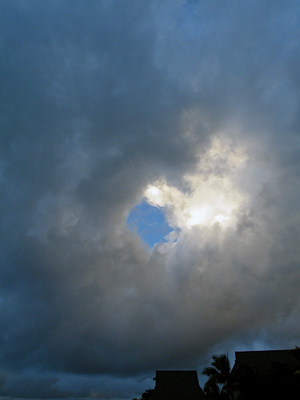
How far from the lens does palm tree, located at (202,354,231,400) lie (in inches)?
1794

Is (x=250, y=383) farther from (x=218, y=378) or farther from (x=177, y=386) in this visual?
(x=177, y=386)

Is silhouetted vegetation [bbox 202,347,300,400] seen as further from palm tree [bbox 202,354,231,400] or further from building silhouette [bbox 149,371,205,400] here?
building silhouette [bbox 149,371,205,400]

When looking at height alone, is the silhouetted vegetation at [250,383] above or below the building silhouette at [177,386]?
below

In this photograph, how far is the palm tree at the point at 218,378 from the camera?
45562 millimetres

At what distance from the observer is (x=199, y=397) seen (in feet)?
223

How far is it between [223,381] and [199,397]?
89.8ft

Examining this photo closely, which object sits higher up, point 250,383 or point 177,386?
point 177,386

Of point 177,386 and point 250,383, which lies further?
point 177,386

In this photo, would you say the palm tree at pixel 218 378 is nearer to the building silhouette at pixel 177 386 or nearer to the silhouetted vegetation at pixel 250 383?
the silhouetted vegetation at pixel 250 383

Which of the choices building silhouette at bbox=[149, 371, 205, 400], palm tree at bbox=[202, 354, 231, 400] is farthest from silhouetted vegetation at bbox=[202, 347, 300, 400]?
building silhouette at bbox=[149, 371, 205, 400]

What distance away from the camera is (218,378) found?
151 ft

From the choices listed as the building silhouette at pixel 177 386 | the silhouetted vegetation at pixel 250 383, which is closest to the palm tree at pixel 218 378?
the silhouetted vegetation at pixel 250 383

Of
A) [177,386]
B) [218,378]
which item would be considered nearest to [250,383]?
[218,378]

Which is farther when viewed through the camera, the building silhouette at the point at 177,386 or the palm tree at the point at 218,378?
the building silhouette at the point at 177,386
